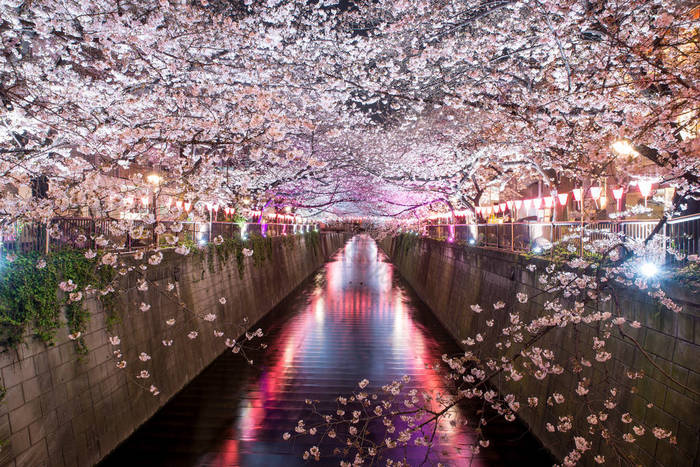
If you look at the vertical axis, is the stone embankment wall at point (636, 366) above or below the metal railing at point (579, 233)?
below

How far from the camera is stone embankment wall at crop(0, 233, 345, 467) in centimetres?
482

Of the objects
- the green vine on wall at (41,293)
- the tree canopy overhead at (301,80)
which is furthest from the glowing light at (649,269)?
the green vine on wall at (41,293)

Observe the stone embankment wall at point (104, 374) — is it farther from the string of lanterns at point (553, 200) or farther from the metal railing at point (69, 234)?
the string of lanterns at point (553, 200)

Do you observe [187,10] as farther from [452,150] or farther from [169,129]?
[452,150]

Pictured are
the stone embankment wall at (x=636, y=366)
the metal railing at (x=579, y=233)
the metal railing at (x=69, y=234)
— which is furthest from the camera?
the metal railing at (x=69, y=234)

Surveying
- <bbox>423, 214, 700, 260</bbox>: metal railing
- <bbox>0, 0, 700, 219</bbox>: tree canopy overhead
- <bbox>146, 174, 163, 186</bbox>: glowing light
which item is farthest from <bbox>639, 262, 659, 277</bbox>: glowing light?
<bbox>146, 174, 163, 186</bbox>: glowing light

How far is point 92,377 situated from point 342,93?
9959 millimetres

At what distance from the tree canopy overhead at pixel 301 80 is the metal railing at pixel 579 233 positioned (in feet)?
2.28

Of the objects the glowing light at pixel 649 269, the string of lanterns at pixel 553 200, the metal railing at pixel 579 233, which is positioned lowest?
the glowing light at pixel 649 269

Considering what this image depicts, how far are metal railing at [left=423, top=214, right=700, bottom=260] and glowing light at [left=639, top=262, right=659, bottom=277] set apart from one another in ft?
0.85

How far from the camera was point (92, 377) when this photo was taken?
6.23 m

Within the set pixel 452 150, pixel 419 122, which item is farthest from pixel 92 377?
pixel 419 122

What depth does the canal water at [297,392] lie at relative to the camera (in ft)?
22.3

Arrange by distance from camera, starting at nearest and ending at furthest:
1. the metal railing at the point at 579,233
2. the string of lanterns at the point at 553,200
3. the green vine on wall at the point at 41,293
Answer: the green vine on wall at the point at 41,293 < the metal railing at the point at 579,233 < the string of lanterns at the point at 553,200
